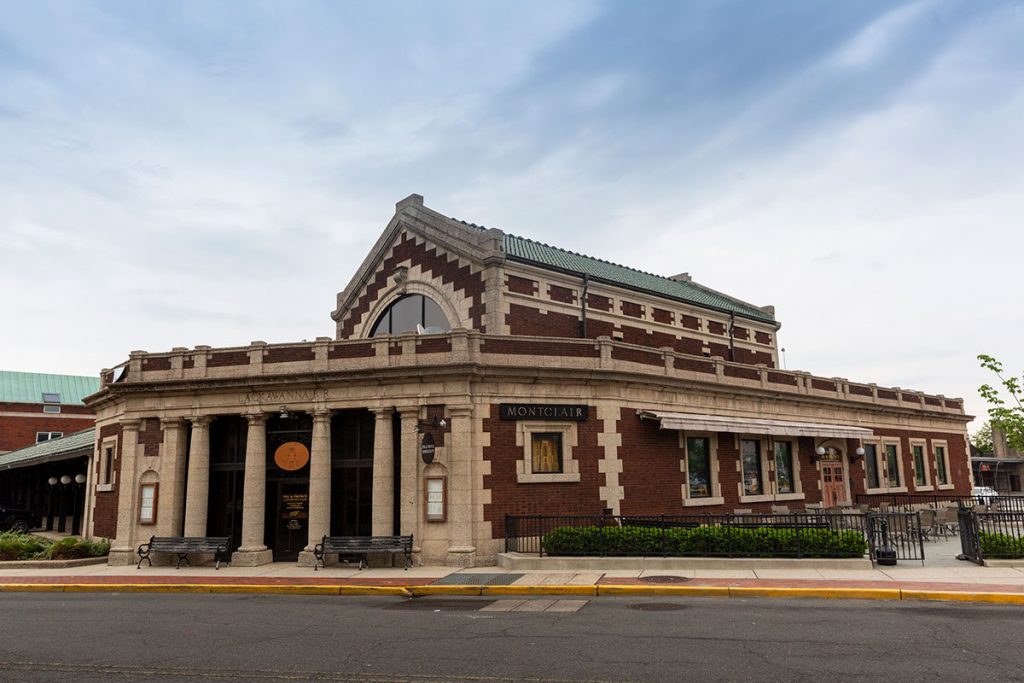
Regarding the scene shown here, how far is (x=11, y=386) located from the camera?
206 feet

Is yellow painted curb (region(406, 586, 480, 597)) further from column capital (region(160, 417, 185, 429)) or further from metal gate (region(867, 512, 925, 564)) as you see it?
column capital (region(160, 417, 185, 429))

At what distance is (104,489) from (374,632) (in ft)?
56.2

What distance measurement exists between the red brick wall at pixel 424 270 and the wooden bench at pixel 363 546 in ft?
27.1

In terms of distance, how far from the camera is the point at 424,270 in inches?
1089

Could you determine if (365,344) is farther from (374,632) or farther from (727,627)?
(727,627)

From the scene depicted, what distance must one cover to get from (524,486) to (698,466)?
661 centimetres

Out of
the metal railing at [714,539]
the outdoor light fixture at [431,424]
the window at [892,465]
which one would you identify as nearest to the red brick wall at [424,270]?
the outdoor light fixture at [431,424]

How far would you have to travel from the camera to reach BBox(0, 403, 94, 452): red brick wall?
6091cm

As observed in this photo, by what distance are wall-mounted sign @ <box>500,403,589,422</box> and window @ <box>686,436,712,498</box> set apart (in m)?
4.48

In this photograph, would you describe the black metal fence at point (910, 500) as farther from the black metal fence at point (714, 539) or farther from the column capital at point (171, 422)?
the column capital at point (171, 422)

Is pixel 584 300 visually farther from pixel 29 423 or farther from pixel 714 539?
pixel 29 423

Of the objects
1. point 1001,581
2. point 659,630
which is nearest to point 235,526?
point 659,630

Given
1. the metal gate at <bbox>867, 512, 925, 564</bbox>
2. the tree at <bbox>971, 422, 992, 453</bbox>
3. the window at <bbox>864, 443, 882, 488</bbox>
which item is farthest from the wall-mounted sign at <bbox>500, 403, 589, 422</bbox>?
the tree at <bbox>971, 422, 992, 453</bbox>

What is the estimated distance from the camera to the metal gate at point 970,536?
15930 mm
